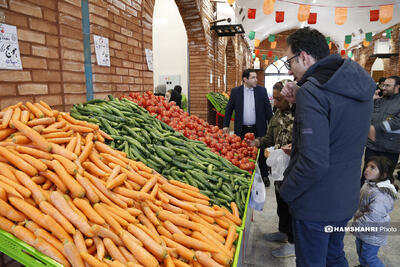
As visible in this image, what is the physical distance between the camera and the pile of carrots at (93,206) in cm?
121

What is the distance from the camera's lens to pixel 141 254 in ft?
4.12

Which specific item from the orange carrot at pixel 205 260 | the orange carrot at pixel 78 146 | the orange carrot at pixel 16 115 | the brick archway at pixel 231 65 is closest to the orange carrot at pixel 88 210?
the orange carrot at pixel 78 146

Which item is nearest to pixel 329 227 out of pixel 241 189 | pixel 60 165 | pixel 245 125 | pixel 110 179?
pixel 241 189

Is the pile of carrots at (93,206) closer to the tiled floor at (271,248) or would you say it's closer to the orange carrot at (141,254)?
the orange carrot at (141,254)

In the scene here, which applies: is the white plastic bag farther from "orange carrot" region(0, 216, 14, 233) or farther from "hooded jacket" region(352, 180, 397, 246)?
"orange carrot" region(0, 216, 14, 233)

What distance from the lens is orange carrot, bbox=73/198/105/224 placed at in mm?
1305

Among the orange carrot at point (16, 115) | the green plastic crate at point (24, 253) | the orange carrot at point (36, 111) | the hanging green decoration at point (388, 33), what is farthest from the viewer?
the hanging green decoration at point (388, 33)

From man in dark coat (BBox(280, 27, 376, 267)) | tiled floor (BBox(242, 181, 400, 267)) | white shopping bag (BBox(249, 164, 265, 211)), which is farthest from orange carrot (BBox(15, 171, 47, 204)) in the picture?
tiled floor (BBox(242, 181, 400, 267))

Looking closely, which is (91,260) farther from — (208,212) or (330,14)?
(330,14)

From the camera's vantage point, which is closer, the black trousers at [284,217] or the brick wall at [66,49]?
the brick wall at [66,49]

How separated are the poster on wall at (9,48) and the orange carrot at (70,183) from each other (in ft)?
4.17

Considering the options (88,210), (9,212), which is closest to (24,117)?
(9,212)

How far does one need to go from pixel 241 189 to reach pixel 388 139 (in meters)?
2.55

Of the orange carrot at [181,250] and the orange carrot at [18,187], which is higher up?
the orange carrot at [18,187]
